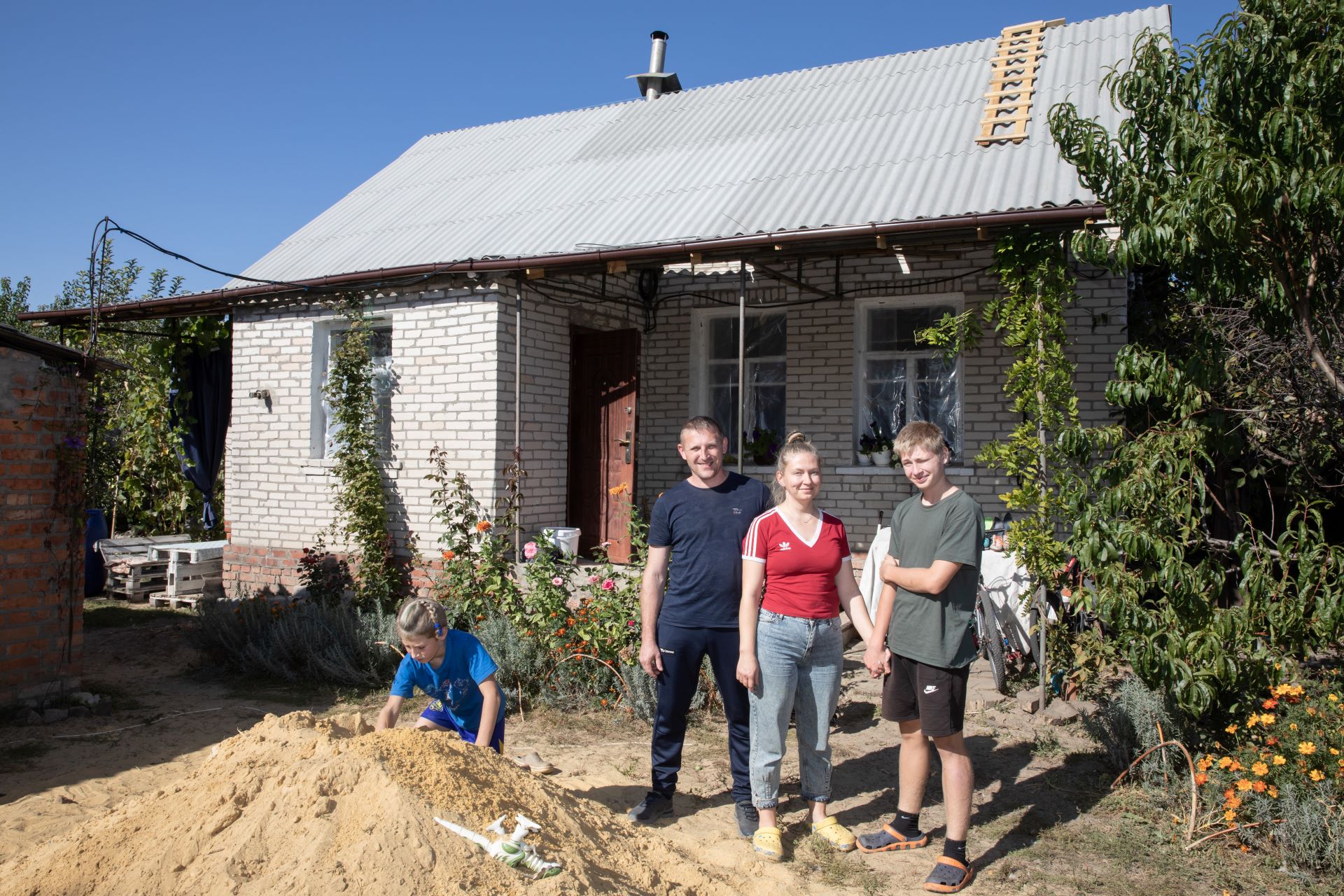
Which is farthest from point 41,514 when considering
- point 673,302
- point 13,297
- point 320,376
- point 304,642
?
point 13,297

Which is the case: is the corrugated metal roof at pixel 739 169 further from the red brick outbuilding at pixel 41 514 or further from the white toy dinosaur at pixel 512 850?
the white toy dinosaur at pixel 512 850

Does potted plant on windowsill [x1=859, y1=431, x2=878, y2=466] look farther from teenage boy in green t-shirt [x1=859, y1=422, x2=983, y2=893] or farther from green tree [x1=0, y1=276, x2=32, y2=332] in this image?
green tree [x1=0, y1=276, x2=32, y2=332]

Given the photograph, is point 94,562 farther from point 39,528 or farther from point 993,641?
point 993,641

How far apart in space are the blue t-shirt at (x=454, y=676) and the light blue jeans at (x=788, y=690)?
1.05m

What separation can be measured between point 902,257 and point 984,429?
64.2 inches

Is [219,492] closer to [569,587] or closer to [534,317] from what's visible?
[534,317]

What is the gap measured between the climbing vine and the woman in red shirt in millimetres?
4831

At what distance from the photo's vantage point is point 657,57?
12.2 m

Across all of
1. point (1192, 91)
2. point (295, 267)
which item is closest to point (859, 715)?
point (1192, 91)

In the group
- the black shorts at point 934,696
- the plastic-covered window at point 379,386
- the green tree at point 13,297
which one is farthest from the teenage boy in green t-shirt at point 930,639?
the green tree at point 13,297

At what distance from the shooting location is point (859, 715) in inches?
216

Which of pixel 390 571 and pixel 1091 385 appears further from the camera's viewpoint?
pixel 390 571

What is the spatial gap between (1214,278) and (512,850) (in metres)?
3.61

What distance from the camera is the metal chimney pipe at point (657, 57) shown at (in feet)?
39.7
